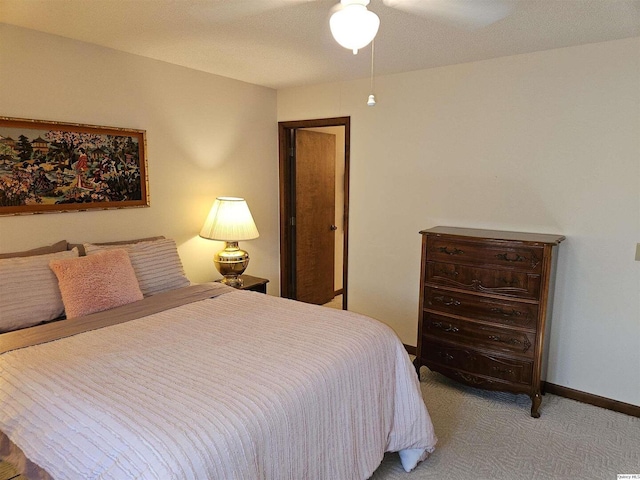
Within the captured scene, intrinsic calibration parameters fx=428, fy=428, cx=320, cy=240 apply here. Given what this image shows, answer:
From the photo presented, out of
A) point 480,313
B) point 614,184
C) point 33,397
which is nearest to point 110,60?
point 33,397

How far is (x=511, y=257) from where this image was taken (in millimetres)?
2676

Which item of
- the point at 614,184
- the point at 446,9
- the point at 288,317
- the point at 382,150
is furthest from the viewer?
the point at 382,150

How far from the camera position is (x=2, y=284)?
214cm

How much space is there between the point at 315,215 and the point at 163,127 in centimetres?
188

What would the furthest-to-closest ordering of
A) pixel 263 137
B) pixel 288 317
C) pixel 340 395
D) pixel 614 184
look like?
pixel 263 137, pixel 614 184, pixel 288 317, pixel 340 395

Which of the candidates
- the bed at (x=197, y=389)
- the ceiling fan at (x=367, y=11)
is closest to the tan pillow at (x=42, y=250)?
the bed at (x=197, y=389)

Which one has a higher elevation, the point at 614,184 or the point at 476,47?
the point at 476,47

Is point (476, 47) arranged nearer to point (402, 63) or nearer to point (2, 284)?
point (402, 63)

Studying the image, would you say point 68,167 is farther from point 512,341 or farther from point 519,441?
point 519,441

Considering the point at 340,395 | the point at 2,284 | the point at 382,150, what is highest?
the point at 382,150

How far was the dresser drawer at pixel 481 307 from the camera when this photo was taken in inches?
105

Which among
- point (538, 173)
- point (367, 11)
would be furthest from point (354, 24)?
point (538, 173)

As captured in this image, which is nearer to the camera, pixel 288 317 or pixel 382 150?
pixel 288 317

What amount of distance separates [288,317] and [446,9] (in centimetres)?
173
